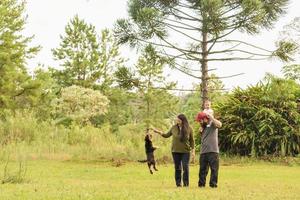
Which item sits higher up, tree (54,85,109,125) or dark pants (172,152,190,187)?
tree (54,85,109,125)

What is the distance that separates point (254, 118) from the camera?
2328 cm

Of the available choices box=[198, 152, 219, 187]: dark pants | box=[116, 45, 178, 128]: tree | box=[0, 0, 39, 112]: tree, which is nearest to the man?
box=[198, 152, 219, 187]: dark pants

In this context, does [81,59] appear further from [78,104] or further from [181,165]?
[181,165]

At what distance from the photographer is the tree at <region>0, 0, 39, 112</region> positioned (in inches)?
1531

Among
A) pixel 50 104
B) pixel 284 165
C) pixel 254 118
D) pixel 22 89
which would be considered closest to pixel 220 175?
pixel 284 165

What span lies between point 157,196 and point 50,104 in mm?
39622

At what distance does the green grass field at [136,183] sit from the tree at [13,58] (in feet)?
62.8

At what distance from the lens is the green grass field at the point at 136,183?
10.2 metres

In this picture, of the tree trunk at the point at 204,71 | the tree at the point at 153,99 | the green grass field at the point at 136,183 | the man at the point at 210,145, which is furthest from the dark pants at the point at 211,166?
the tree at the point at 153,99

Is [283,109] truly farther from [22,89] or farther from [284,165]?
[22,89]

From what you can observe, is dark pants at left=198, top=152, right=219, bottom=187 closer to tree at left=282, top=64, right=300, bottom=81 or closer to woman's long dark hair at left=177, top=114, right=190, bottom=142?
woman's long dark hair at left=177, top=114, right=190, bottom=142

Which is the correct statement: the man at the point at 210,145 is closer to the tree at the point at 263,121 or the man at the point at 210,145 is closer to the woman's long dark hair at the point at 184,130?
the woman's long dark hair at the point at 184,130

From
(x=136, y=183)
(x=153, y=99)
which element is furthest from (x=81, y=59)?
(x=136, y=183)

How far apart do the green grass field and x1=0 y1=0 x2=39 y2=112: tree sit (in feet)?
62.8
